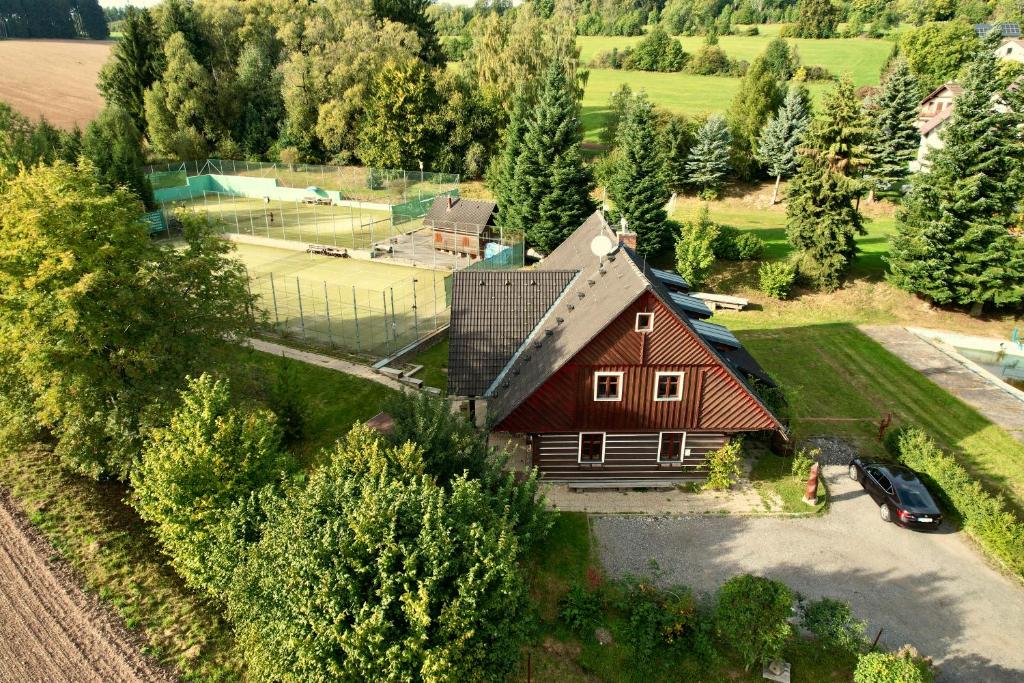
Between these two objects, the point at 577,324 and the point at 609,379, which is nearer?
the point at 609,379

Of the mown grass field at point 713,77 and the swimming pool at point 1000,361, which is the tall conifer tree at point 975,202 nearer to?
the swimming pool at point 1000,361

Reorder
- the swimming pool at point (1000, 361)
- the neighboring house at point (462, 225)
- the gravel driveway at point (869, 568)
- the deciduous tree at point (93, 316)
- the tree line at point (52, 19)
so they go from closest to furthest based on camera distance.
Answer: the gravel driveway at point (869, 568) < the deciduous tree at point (93, 316) < the swimming pool at point (1000, 361) < the neighboring house at point (462, 225) < the tree line at point (52, 19)

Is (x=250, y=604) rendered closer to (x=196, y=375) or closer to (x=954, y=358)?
(x=196, y=375)

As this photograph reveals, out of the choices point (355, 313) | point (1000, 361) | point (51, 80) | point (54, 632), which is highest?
point (51, 80)

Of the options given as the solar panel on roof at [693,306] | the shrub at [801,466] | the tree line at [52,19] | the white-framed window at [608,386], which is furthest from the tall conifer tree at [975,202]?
the tree line at [52,19]

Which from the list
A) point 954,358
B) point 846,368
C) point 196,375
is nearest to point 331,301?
point 196,375

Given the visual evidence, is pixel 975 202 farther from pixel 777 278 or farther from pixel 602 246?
pixel 602 246

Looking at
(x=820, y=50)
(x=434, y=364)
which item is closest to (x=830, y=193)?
(x=434, y=364)
